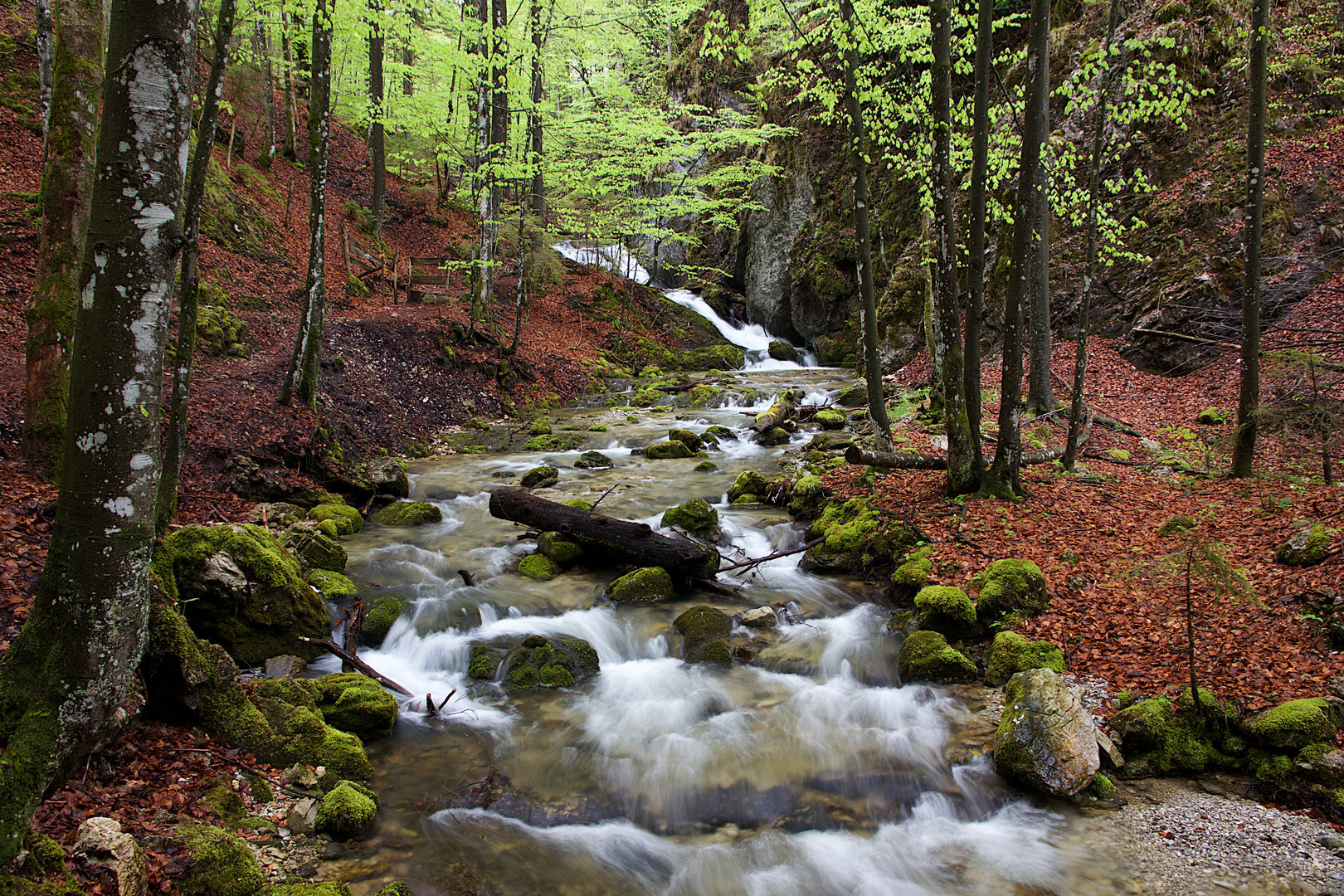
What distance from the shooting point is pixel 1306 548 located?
5641 mm

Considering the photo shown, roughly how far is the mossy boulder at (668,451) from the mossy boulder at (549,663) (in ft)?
24.2

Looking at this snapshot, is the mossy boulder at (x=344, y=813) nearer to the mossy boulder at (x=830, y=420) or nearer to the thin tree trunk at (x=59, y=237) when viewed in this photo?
the thin tree trunk at (x=59, y=237)

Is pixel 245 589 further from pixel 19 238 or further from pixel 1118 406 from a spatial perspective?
pixel 1118 406

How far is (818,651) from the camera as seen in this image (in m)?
6.64

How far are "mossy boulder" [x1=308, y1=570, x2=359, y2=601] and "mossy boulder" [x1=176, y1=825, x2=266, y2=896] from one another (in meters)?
3.74

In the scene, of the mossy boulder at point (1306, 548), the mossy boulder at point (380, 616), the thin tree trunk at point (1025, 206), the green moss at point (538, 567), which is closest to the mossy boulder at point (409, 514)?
the green moss at point (538, 567)

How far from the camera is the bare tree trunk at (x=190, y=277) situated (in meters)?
5.49

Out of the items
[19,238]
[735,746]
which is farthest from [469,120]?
[735,746]

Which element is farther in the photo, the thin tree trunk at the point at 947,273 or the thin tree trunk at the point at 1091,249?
the thin tree trunk at the point at 1091,249

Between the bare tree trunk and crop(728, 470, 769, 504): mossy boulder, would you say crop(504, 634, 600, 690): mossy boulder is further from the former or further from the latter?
crop(728, 470, 769, 504): mossy boulder

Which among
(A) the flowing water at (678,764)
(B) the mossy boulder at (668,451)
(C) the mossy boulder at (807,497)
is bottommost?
(A) the flowing water at (678,764)

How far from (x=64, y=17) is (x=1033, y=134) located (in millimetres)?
9588

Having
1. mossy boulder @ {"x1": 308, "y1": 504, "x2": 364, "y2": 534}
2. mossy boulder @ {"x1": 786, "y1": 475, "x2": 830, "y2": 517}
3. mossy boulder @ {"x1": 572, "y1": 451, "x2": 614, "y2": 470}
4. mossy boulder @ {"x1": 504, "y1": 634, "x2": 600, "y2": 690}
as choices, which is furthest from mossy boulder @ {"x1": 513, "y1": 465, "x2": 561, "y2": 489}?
mossy boulder @ {"x1": 504, "y1": 634, "x2": 600, "y2": 690}

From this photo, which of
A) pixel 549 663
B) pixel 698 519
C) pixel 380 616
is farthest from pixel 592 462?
pixel 549 663
